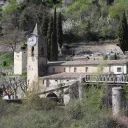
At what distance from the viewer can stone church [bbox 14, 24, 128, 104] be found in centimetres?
4228

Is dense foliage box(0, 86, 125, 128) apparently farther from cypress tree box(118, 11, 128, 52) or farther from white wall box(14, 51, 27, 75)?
cypress tree box(118, 11, 128, 52)

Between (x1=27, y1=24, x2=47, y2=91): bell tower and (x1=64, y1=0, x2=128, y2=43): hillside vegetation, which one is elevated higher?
(x1=64, y1=0, x2=128, y2=43): hillside vegetation

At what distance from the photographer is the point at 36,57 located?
48500 millimetres

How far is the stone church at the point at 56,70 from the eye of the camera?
42.3 m

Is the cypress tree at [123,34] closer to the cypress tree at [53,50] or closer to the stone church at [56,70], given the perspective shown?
the cypress tree at [53,50]

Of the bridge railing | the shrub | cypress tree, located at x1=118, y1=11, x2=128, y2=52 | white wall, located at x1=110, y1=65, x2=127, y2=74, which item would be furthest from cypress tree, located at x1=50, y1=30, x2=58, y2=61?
the shrub

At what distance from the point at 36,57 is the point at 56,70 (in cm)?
323

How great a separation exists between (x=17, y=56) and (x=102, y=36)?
1840 cm

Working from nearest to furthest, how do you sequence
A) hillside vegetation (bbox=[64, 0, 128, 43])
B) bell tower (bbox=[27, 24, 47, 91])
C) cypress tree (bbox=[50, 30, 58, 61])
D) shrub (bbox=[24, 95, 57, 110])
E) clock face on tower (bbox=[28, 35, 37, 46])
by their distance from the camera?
shrub (bbox=[24, 95, 57, 110]) < bell tower (bbox=[27, 24, 47, 91]) < clock face on tower (bbox=[28, 35, 37, 46]) < cypress tree (bbox=[50, 30, 58, 61]) < hillside vegetation (bbox=[64, 0, 128, 43])

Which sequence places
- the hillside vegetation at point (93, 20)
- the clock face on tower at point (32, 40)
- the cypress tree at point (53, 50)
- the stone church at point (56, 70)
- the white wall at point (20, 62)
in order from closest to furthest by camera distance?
the stone church at point (56, 70), the clock face on tower at point (32, 40), the cypress tree at point (53, 50), the white wall at point (20, 62), the hillside vegetation at point (93, 20)

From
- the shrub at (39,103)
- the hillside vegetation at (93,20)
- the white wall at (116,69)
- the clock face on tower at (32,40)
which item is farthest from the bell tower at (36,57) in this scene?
the hillside vegetation at (93,20)

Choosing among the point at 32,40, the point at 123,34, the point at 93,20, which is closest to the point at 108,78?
the point at 32,40

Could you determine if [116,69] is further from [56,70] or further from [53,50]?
[53,50]

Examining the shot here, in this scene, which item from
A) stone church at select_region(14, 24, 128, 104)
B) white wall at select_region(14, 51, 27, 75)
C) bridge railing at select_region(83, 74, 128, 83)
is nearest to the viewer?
bridge railing at select_region(83, 74, 128, 83)
